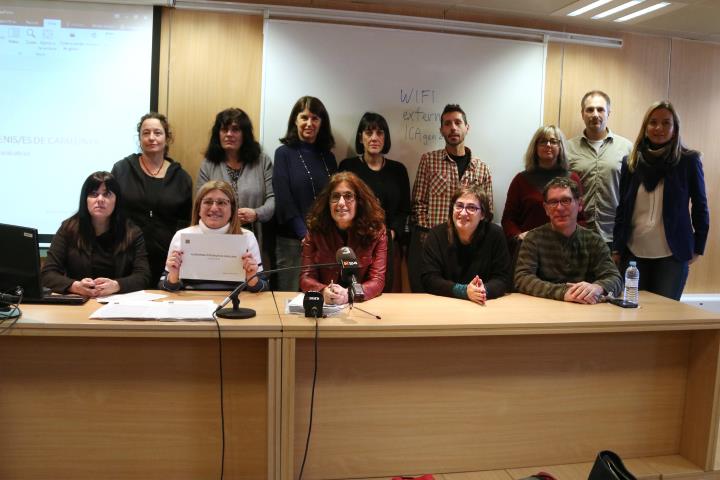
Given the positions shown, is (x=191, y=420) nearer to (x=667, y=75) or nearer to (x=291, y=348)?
(x=291, y=348)

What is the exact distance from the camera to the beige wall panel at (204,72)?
3.76 meters

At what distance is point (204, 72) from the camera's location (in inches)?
149

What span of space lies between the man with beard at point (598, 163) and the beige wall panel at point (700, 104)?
1059mm

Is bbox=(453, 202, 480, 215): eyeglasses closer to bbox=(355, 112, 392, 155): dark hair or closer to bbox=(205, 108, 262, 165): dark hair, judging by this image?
bbox=(355, 112, 392, 155): dark hair

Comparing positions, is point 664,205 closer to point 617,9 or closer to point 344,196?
point 617,9

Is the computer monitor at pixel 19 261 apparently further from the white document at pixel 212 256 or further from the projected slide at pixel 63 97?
the projected slide at pixel 63 97

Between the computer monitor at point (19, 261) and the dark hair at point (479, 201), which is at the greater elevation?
the dark hair at point (479, 201)

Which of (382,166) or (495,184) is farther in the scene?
(495,184)

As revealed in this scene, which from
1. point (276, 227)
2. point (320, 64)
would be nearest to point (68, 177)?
point (276, 227)

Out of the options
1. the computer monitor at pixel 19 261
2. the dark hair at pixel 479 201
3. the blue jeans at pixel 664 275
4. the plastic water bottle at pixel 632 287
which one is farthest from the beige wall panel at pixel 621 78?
the computer monitor at pixel 19 261

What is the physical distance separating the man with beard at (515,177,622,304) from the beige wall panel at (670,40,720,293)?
2446 mm

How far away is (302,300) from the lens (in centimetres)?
227

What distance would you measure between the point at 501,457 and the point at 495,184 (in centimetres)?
236

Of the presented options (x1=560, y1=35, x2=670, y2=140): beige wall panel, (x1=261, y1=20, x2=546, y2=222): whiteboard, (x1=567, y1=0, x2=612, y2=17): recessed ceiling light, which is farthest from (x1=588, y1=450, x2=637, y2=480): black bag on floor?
(x1=560, y1=35, x2=670, y2=140): beige wall panel
